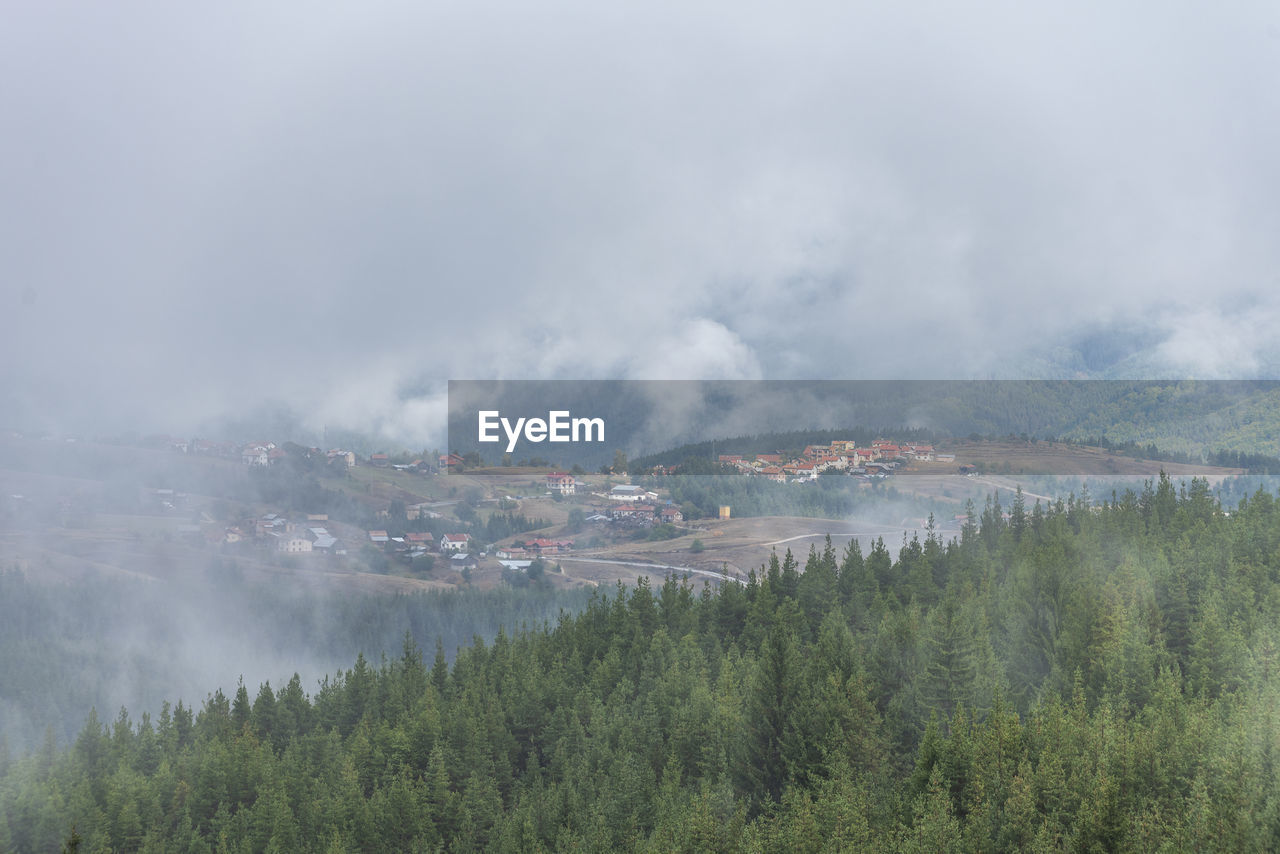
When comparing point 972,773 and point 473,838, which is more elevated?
point 972,773

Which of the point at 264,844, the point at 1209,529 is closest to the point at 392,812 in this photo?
the point at 264,844

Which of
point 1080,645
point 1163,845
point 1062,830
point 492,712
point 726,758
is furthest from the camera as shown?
point 492,712

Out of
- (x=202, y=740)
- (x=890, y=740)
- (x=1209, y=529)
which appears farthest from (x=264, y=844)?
(x=1209, y=529)

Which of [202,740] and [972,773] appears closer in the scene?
[972,773]

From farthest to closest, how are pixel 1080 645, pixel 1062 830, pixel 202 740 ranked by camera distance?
pixel 202 740, pixel 1080 645, pixel 1062 830

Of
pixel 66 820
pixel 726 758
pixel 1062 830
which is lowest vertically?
pixel 66 820

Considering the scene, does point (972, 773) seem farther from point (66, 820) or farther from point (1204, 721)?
point (66, 820)
